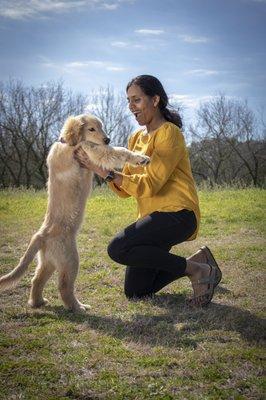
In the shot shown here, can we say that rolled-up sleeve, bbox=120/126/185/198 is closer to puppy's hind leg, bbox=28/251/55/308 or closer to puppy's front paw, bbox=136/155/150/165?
puppy's front paw, bbox=136/155/150/165

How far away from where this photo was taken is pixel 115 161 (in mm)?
5066

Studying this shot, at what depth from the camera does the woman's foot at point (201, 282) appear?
4.77 m

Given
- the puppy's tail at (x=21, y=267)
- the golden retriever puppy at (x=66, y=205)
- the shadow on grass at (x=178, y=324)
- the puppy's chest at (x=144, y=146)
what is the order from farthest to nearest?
the puppy's chest at (x=144, y=146)
the golden retriever puppy at (x=66, y=205)
the puppy's tail at (x=21, y=267)
the shadow on grass at (x=178, y=324)

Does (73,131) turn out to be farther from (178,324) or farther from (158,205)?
(178,324)

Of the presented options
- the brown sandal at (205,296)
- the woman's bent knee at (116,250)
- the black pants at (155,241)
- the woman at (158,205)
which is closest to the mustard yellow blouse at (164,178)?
the woman at (158,205)

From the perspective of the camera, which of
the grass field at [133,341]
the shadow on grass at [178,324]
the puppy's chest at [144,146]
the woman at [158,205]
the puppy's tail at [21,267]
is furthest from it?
the puppy's chest at [144,146]

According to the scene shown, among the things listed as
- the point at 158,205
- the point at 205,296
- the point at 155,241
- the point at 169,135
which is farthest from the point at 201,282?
the point at 169,135

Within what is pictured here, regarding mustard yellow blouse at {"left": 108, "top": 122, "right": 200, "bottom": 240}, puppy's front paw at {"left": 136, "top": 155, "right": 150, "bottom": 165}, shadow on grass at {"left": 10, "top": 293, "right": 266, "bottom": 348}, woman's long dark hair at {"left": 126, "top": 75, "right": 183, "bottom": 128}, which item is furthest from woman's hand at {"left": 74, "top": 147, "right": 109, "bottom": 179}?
shadow on grass at {"left": 10, "top": 293, "right": 266, "bottom": 348}

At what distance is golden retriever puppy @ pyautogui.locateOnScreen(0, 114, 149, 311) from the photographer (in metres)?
A: 4.62

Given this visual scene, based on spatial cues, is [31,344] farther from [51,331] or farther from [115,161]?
[115,161]

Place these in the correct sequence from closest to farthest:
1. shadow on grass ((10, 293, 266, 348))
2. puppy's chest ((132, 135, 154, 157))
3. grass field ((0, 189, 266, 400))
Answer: grass field ((0, 189, 266, 400)) → shadow on grass ((10, 293, 266, 348)) → puppy's chest ((132, 135, 154, 157))

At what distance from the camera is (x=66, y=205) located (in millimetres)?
4809

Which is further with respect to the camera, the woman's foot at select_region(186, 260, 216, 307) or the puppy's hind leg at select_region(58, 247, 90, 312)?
the woman's foot at select_region(186, 260, 216, 307)

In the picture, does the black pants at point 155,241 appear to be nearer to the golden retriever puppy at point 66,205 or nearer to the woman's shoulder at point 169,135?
the golden retriever puppy at point 66,205
